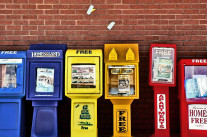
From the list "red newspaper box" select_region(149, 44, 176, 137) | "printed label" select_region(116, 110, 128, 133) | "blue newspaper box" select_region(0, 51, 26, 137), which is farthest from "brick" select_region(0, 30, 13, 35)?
"red newspaper box" select_region(149, 44, 176, 137)

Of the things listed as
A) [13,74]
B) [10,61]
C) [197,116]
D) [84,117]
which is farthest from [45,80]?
[197,116]

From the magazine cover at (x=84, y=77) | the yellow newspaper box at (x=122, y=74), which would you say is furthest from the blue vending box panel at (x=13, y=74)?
the yellow newspaper box at (x=122, y=74)

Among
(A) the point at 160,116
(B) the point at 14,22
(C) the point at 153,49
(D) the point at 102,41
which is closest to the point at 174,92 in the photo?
(A) the point at 160,116

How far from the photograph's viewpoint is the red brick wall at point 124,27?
16.3ft

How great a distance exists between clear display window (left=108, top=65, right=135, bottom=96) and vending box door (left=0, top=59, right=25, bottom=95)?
4.49 feet

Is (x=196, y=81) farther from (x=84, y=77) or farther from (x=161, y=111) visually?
(x=84, y=77)

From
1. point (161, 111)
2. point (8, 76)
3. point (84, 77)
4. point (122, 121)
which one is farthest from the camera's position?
point (161, 111)

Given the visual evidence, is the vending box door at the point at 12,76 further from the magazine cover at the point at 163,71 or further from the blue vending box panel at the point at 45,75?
the magazine cover at the point at 163,71

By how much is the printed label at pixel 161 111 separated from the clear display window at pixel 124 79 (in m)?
0.59

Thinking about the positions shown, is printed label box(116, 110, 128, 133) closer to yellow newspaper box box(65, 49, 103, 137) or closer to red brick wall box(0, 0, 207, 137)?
yellow newspaper box box(65, 49, 103, 137)

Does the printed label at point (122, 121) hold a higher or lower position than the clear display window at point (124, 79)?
lower

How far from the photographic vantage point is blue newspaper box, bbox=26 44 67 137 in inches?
162

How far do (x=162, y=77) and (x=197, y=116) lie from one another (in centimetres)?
80

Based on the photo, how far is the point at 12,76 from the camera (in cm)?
420
